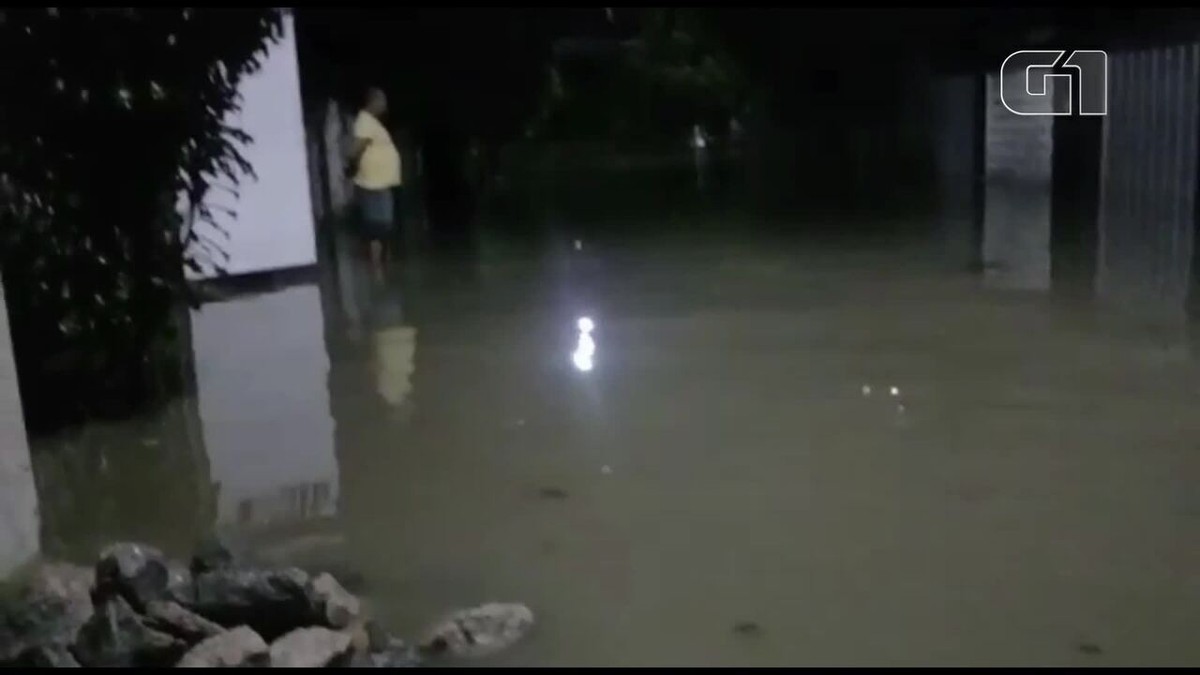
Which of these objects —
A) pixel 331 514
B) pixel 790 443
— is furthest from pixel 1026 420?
pixel 331 514

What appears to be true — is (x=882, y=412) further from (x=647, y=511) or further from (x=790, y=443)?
(x=647, y=511)

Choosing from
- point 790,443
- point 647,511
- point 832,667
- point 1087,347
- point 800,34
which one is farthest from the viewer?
point 800,34

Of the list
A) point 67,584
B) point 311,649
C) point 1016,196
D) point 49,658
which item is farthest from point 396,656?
point 1016,196

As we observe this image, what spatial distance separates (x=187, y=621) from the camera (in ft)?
9.12

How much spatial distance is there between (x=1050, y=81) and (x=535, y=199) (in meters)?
5.88

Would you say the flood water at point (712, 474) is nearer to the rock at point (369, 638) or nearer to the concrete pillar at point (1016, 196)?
the rock at point (369, 638)

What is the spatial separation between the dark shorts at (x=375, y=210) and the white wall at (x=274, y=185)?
0.53 meters

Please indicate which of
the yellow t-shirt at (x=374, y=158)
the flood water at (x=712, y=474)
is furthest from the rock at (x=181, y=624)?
the yellow t-shirt at (x=374, y=158)

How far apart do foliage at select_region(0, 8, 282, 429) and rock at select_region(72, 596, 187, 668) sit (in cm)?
169

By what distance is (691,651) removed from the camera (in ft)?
9.11

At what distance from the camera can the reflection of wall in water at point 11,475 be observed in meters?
3.29

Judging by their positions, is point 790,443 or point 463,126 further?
point 463,126

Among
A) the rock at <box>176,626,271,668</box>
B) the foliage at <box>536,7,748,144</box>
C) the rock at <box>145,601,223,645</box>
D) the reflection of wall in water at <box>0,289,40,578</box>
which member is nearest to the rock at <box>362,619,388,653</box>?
the rock at <box>176,626,271,668</box>

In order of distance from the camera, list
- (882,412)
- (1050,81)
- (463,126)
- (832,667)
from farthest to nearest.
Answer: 1. (1050,81)
2. (463,126)
3. (882,412)
4. (832,667)
